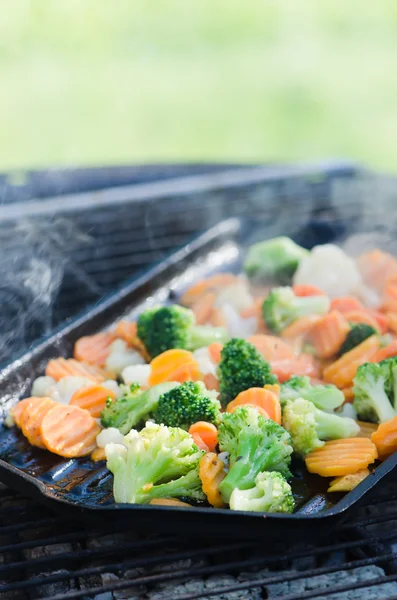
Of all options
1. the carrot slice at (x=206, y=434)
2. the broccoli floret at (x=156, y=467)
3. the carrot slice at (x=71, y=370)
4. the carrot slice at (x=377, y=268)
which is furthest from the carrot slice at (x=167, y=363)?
the carrot slice at (x=377, y=268)

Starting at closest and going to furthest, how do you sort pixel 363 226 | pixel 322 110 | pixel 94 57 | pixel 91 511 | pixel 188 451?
pixel 91 511, pixel 188 451, pixel 363 226, pixel 322 110, pixel 94 57

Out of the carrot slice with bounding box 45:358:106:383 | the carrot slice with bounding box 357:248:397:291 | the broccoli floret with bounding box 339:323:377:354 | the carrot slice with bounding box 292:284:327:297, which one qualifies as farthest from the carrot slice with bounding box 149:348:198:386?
the carrot slice with bounding box 357:248:397:291

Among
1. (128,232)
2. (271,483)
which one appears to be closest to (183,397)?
(271,483)

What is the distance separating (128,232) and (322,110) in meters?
9.19

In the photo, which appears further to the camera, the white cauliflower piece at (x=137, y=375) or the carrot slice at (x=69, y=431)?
the white cauliflower piece at (x=137, y=375)

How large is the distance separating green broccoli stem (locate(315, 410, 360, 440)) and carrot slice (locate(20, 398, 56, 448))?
1.26 metres

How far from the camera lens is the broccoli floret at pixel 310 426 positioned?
10.2 feet

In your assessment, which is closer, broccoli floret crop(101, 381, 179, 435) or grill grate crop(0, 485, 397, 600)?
grill grate crop(0, 485, 397, 600)

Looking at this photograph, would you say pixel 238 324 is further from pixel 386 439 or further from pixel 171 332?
pixel 386 439

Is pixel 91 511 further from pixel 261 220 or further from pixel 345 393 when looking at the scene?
pixel 261 220

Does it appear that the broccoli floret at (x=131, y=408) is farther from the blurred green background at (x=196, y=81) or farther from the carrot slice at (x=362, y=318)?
the blurred green background at (x=196, y=81)

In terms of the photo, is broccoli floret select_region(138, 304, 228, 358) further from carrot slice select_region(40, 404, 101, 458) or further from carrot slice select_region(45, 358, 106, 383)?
carrot slice select_region(40, 404, 101, 458)

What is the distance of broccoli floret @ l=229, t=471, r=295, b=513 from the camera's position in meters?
2.65

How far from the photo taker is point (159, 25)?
677 inches
